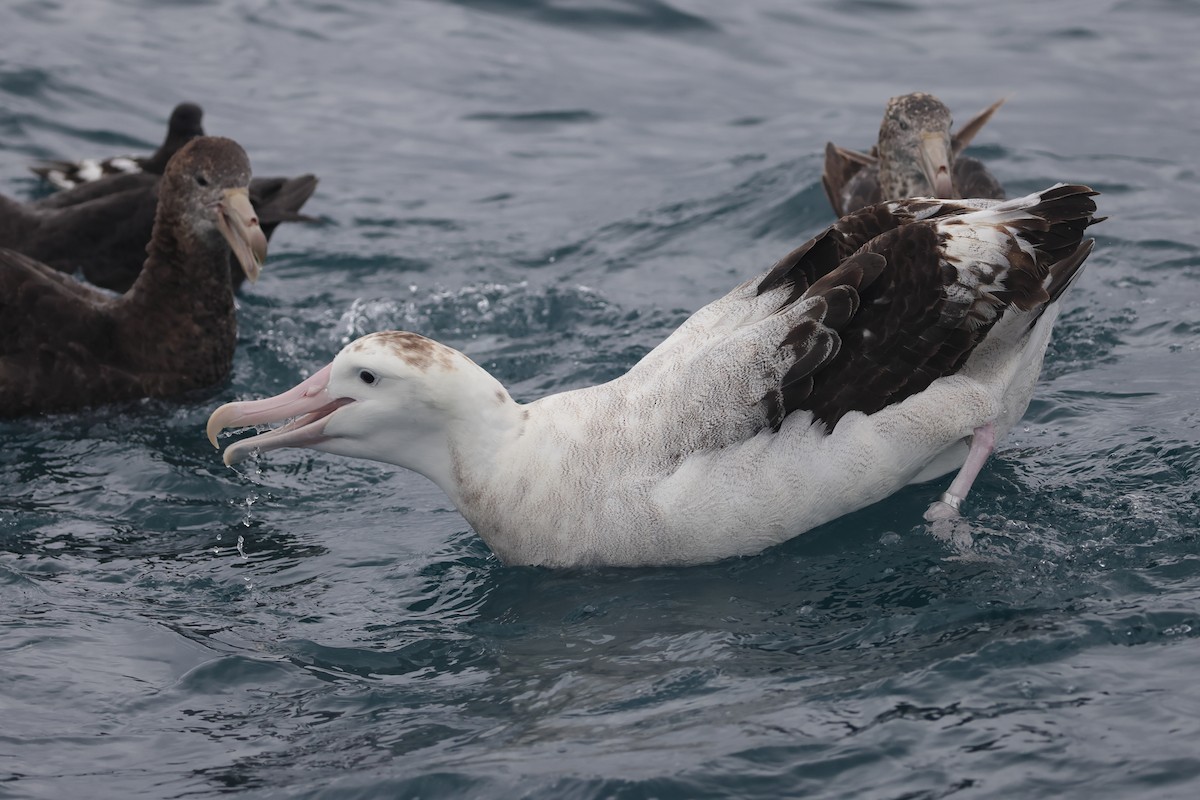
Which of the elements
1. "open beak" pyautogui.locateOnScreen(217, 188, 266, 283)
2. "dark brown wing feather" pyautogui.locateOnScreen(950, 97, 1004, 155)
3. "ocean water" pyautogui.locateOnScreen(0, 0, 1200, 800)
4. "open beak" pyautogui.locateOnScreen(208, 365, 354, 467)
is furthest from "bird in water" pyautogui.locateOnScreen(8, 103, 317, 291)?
"dark brown wing feather" pyautogui.locateOnScreen(950, 97, 1004, 155)

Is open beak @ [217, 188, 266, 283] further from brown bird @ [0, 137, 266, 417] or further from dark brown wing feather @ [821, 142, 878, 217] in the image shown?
dark brown wing feather @ [821, 142, 878, 217]

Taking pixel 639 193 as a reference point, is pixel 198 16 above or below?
above

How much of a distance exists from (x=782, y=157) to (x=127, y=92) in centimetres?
632

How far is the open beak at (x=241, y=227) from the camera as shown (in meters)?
8.91

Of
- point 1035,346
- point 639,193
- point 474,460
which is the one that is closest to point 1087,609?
point 1035,346

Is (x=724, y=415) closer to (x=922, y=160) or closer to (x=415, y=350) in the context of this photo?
(x=415, y=350)

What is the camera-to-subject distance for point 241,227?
29.5 ft

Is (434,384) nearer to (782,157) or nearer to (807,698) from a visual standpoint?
(807,698)

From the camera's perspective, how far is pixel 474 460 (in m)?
6.54

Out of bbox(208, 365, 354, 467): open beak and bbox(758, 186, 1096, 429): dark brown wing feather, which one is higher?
bbox(758, 186, 1096, 429): dark brown wing feather

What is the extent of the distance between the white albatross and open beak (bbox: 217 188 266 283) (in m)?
2.57

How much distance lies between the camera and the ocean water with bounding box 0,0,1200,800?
5.30m

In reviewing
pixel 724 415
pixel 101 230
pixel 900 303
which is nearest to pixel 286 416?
pixel 724 415

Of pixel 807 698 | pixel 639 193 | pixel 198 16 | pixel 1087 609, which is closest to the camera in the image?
pixel 807 698
